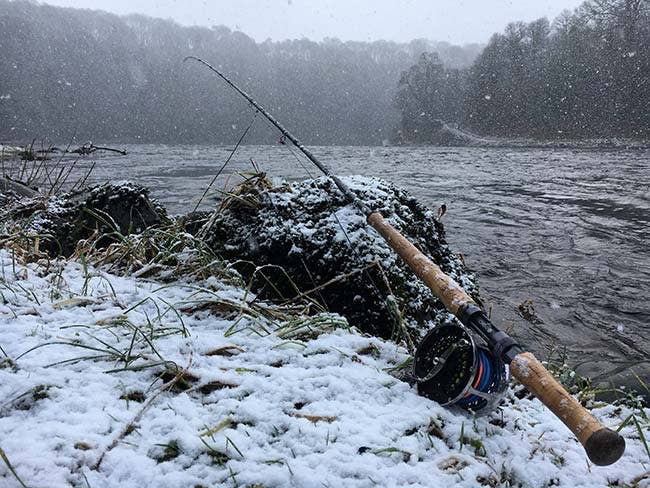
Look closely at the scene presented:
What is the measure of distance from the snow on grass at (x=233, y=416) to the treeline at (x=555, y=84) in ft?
151

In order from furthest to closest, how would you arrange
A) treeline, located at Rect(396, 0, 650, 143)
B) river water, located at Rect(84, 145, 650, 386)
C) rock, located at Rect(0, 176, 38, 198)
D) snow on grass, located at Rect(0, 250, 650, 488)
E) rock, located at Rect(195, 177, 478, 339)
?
treeline, located at Rect(396, 0, 650, 143)
rock, located at Rect(0, 176, 38, 198)
river water, located at Rect(84, 145, 650, 386)
rock, located at Rect(195, 177, 478, 339)
snow on grass, located at Rect(0, 250, 650, 488)

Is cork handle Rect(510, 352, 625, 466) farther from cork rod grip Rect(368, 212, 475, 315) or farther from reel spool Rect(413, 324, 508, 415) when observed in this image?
cork rod grip Rect(368, 212, 475, 315)

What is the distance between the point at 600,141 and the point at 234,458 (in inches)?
1731

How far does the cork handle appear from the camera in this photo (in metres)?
0.90

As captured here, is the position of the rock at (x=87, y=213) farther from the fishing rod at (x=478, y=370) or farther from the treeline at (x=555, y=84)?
the treeline at (x=555, y=84)

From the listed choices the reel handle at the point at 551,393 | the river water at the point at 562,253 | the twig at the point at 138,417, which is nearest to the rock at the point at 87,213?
the river water at the point at 562,253

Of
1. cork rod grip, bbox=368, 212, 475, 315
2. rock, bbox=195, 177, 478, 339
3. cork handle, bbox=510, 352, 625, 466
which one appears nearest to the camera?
cork handle, bbox=510, 352, 625, 466

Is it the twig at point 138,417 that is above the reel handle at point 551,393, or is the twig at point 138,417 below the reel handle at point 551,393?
below

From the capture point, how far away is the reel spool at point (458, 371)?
1.38 m

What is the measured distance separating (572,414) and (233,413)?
918mm

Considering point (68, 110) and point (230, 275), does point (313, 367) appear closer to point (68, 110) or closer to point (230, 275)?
point (230, 275)

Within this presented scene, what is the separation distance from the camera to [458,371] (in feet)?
5.16

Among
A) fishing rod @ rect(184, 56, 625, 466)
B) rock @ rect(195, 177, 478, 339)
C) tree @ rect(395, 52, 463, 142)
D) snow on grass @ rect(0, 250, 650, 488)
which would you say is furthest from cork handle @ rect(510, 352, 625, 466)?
tree @ rect(395, 52, 463, 142)

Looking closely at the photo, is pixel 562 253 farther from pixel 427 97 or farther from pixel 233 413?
pixel 427 97
